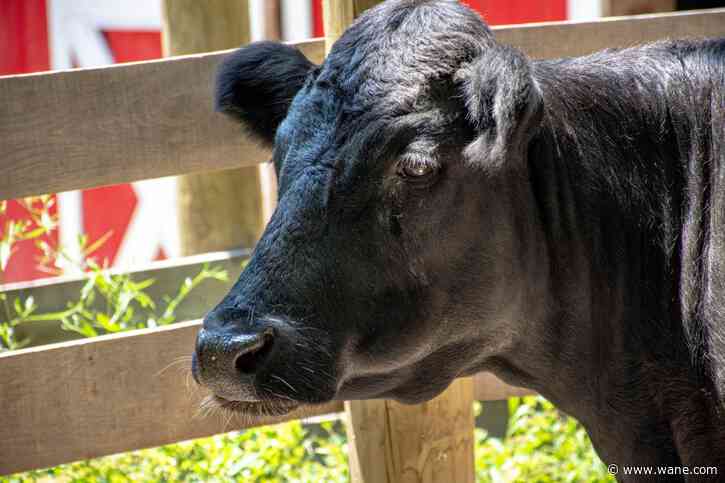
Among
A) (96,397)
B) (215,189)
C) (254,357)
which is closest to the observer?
(254,357)

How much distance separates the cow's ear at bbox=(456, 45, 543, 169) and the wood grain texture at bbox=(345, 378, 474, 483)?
4.16 feet

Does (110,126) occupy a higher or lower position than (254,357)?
higher

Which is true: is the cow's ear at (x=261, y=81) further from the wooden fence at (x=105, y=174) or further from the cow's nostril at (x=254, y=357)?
the cow's nostril at (x=254, y=357)

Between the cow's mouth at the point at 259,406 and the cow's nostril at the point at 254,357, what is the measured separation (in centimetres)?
9

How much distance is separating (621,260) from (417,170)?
63cm

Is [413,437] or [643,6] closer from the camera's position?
[413,437]

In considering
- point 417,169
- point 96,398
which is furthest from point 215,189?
point 417,169

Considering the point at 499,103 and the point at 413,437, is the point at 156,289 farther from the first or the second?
the point at 499,103

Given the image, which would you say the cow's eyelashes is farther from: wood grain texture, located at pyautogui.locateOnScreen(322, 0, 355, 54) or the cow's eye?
wood grain texture, located at pyautogui.locateOnScreen(322, 0, 355, 54)

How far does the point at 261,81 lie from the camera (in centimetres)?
296

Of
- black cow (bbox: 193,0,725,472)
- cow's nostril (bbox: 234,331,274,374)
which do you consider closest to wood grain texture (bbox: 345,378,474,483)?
black cow (bbox: 193,0,725,472)

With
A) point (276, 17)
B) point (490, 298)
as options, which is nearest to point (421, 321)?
point (490, 298)

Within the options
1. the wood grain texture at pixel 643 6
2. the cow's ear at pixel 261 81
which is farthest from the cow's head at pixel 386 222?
the wood grain texture at pixel 643 6

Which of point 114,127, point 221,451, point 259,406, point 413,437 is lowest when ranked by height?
point 221,451
